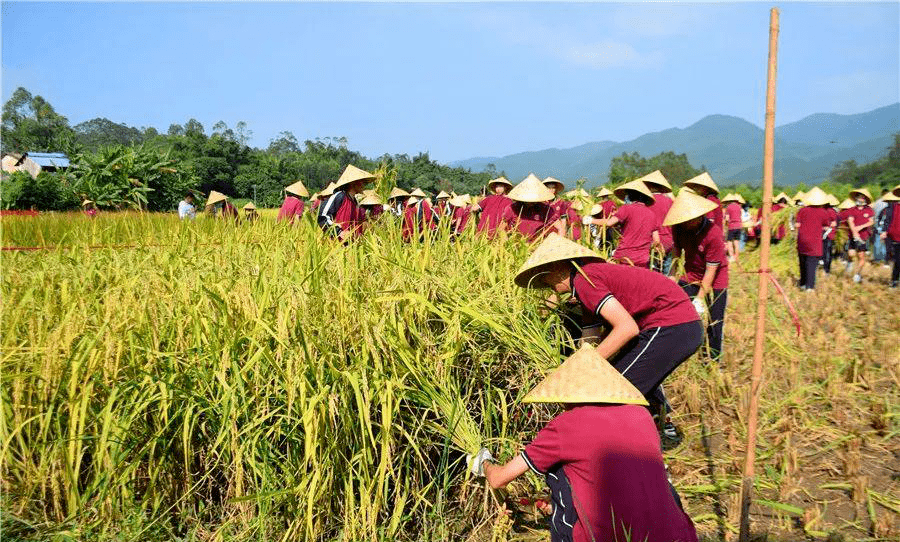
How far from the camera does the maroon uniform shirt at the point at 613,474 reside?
1.85 metres

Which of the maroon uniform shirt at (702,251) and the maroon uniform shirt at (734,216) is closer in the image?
the maroon uniform shirt at (702,251)

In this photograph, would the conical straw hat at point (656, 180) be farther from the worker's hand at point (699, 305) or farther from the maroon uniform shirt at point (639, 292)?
the maroon uniform shirt at point (639, 292)

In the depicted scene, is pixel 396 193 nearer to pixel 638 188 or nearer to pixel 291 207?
pixel 291 207

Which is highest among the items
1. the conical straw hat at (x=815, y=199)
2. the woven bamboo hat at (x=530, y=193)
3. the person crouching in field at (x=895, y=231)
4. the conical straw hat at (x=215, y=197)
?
the conical straw hat at (x=215, y=197)

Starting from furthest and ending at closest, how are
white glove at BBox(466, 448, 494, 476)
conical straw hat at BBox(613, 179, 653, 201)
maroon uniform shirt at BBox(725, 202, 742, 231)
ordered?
maroon uniform shirt at BBox(725, 202, 742, 231)
conical straw hat at BBox(613, 179, 653, 201)
white glove at BBox(466, 448, 494, 476)

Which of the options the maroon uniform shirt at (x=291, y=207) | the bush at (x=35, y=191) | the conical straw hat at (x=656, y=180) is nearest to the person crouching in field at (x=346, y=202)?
the maroon uniform shirt at (x=291, y=207)

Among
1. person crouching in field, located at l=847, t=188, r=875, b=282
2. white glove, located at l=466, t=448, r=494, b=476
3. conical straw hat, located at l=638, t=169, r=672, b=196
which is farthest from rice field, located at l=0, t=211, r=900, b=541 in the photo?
person crouching in field, located at l=847, t=188, r=875, b=282

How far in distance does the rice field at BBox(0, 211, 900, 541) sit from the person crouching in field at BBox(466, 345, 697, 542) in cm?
47

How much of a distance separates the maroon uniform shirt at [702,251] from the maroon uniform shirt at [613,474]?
9.40ft

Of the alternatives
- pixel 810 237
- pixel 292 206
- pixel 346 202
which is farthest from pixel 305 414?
pixel 810 237

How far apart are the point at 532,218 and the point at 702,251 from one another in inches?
53.5

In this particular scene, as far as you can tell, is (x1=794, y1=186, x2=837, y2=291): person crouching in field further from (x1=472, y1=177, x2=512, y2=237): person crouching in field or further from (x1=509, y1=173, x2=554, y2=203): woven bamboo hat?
(x1=509, y1=173, x2=554, y2=203): woven bamboo hat

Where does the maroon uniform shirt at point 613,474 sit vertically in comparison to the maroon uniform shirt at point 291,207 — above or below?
below

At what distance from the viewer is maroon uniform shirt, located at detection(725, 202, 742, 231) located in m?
11.7
